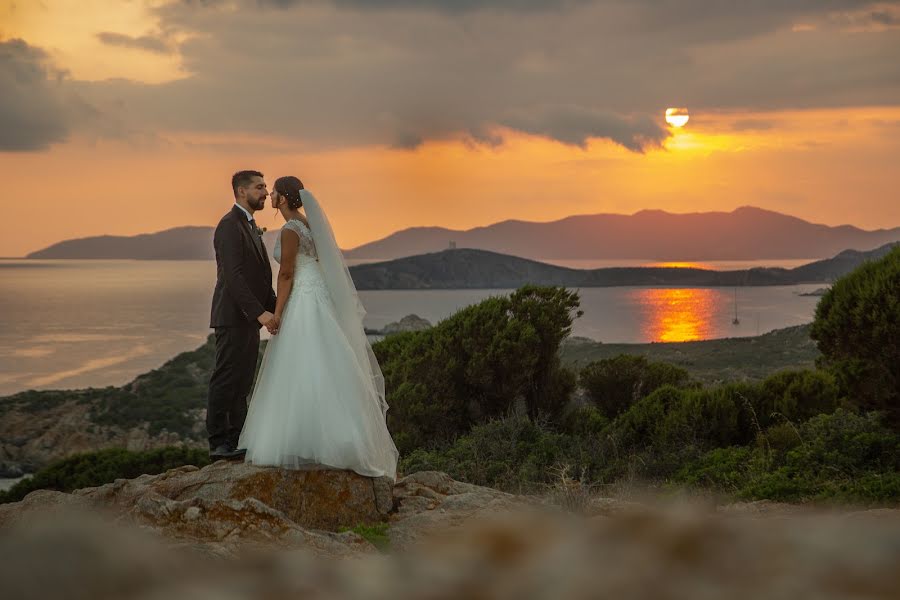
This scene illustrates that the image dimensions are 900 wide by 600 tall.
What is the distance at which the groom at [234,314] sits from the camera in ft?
28.0

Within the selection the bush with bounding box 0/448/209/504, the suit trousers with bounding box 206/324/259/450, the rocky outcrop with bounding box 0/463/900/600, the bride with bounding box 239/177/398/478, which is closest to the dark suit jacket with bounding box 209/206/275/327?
the suit trousers with bounding box 206/324/259/450

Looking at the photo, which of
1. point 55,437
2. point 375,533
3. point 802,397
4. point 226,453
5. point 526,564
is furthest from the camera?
point 55,437

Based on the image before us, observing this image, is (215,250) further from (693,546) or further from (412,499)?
(693,546)

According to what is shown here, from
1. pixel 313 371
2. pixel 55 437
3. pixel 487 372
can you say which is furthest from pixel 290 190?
pixel 55 437

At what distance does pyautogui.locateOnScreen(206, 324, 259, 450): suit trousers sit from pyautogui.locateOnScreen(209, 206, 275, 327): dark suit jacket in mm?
136

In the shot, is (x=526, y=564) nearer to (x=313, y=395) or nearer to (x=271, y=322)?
(x=313, y=395)

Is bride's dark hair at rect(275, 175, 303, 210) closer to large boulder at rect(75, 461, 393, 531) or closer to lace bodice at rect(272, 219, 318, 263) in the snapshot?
lace bodice at rect(272, 219, 318, 263)

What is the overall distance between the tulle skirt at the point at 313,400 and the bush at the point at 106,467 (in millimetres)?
5462

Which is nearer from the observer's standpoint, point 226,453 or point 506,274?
point 226,453

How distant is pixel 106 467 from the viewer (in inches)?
527

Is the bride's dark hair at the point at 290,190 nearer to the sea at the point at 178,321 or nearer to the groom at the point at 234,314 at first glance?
the groom at the point at 234,314

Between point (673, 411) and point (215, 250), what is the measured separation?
8113 mm

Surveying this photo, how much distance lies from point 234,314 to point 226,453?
4.54 feet

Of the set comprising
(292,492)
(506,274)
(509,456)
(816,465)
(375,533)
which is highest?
(506,274)
